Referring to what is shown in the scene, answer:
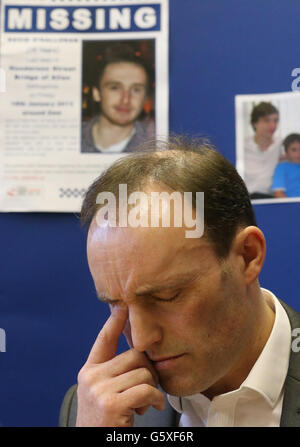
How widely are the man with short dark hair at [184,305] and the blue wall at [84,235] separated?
379mm

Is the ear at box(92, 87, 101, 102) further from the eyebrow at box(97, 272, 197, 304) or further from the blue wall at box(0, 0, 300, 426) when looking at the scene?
the eyebrow at box(97, 272, 197, 304)

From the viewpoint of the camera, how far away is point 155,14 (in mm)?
1364

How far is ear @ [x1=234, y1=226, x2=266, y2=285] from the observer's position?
2.96 ft

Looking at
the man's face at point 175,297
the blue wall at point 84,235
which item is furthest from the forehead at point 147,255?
the blue wall at point 84,235

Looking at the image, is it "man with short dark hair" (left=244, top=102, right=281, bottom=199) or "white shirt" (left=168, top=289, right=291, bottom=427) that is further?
"man with short dark hair" (left=244, top=102, right=281, bottom=199)

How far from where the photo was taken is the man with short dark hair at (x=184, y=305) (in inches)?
33.3

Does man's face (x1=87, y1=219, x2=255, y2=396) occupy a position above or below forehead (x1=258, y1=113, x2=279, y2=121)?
below

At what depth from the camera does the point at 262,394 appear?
2.97 feet

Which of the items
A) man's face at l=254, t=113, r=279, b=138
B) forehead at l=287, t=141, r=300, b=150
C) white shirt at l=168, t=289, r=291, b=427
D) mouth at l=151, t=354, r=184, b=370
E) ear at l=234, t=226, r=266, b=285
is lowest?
white shirt at l=168, t=289, r=291, b=427

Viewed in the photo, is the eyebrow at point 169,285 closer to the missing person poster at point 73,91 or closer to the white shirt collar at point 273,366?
the white shirt collar at point 273,366

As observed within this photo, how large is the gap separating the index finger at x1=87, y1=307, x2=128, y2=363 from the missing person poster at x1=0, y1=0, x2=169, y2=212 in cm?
45

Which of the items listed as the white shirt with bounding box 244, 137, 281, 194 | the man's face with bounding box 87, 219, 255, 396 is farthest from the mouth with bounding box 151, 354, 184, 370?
the white shirt with bounding box 244, 137, 281, 194

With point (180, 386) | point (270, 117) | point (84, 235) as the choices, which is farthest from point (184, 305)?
point (270, 117)

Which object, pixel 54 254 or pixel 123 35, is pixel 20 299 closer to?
pixel 54 254
